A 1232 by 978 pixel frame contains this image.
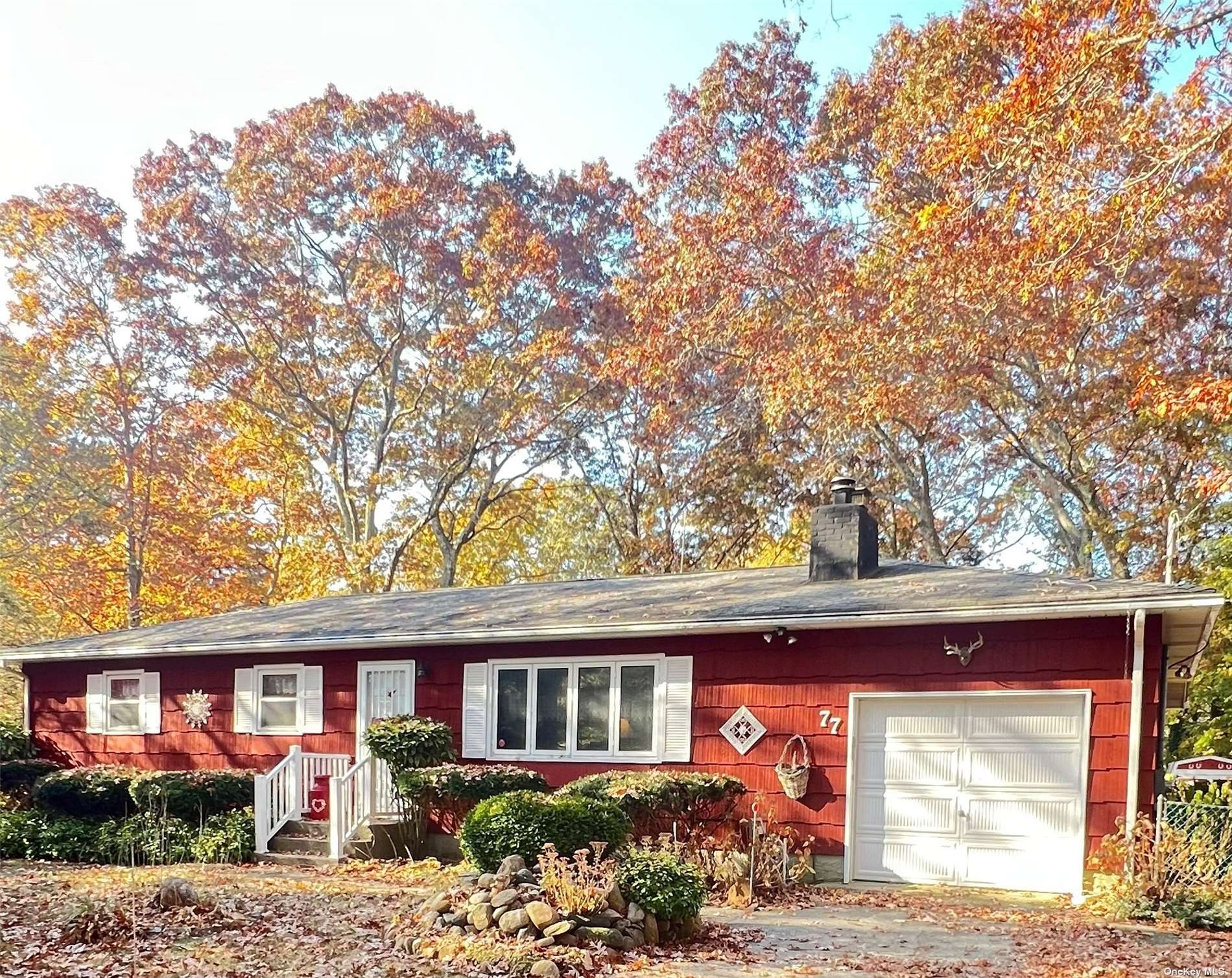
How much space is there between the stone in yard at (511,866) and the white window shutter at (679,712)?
11.2 feet

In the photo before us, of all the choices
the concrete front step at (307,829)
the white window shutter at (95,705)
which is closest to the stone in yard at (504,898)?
the concrete front step at (307,829)

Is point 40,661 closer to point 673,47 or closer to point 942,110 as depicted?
point 673,47

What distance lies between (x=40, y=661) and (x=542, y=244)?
51.0 feet

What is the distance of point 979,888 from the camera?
31.7ft

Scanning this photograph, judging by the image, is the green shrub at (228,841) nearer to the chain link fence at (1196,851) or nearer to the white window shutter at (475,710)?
the white window shutter at (475,710)

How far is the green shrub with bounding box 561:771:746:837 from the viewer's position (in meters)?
10.1

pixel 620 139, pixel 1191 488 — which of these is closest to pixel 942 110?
pixel 620 139

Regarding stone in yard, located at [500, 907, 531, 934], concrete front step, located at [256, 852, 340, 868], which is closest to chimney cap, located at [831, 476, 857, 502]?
stone in yard, located at [500, 907, 531, 934]

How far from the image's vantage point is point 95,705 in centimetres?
1534

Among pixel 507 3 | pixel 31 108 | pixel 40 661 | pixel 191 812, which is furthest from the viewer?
pixel 40 661

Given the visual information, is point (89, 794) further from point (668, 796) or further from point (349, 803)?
point (668, 796)

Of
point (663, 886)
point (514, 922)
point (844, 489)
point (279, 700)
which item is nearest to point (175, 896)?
point (514, 922)

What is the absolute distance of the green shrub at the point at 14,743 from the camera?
14859mm

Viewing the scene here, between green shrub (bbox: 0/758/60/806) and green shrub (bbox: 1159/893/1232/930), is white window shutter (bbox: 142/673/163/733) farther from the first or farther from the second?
green shrub (bbox: 1159/893/1232/930)
